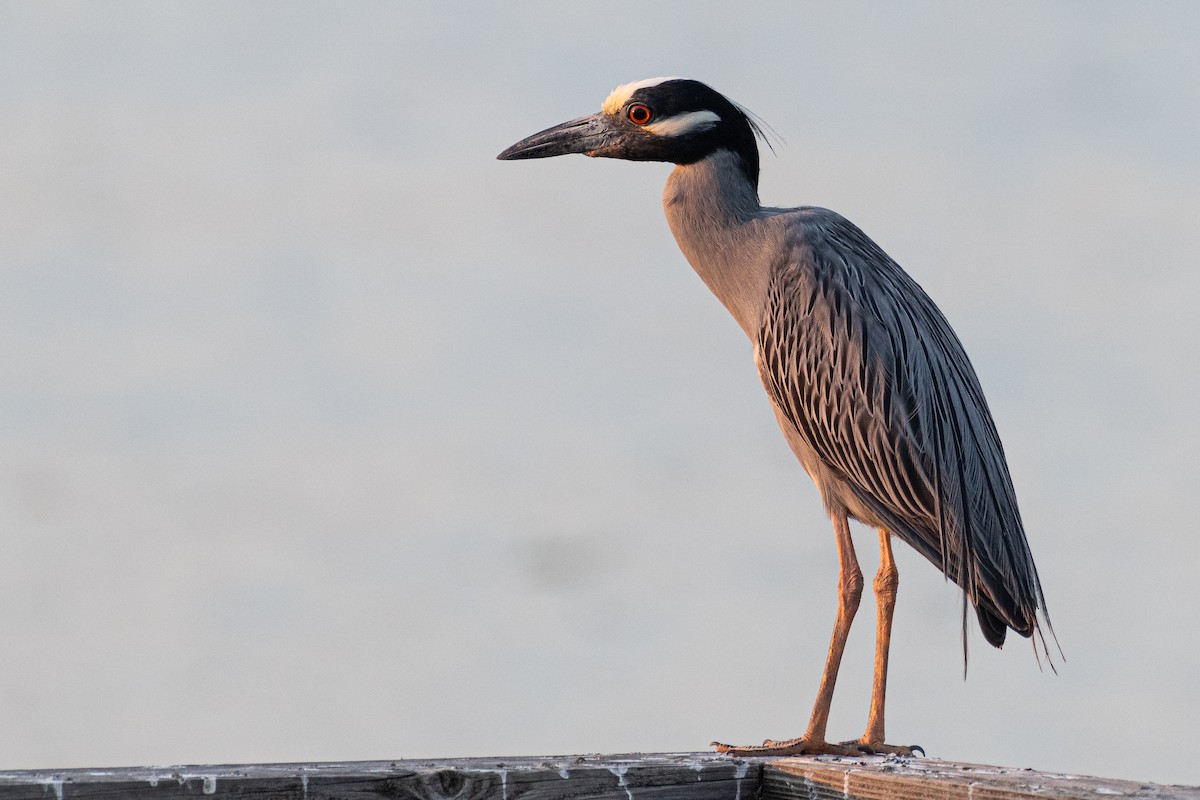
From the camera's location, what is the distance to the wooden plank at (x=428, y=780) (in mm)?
3502

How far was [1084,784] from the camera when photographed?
325 centimetres

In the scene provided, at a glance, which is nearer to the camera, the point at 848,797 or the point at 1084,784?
the point at 1084,784

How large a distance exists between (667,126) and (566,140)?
57 cm

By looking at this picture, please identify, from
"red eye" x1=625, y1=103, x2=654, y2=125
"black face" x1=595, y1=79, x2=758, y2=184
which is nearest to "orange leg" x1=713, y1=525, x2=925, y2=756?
"black face" x1=595, y1=79, x2=758, y2=184

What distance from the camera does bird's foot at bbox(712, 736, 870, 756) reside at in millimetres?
5074

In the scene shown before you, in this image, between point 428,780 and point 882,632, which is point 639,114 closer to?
point 882,632

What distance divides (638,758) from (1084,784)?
1304mm

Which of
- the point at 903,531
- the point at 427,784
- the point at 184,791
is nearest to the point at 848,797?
the point at 427,784

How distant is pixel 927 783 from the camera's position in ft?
11.5

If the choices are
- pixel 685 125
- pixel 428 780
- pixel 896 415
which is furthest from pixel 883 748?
pixel 685 125

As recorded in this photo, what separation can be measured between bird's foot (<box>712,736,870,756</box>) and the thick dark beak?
3131mm

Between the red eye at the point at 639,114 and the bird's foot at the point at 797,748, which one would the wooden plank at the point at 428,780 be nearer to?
the bird's foot at the point at 797,748

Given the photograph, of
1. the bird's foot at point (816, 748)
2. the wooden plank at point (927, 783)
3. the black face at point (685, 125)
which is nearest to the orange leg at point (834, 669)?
the bird's foot at point (816, 748)

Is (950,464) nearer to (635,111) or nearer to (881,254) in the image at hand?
(881,254)
